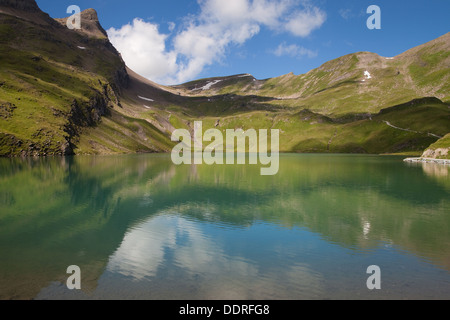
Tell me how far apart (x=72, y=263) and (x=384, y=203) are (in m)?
40.6

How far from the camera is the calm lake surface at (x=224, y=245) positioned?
53.4 feet

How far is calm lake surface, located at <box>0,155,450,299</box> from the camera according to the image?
16.3 meters

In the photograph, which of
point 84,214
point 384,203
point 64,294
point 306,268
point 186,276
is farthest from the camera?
point 384,203

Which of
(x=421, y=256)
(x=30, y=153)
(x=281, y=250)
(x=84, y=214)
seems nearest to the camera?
(x=421, y=256)

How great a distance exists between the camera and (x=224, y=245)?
24391 mm

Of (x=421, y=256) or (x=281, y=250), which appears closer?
(x=421, y=256)

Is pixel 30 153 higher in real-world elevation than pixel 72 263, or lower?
higher

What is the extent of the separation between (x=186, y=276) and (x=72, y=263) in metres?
8.41
